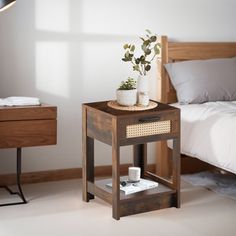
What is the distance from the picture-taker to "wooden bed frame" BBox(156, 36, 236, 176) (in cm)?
419

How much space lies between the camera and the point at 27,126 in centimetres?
343

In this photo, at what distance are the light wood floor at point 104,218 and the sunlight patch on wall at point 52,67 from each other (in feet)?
2.57

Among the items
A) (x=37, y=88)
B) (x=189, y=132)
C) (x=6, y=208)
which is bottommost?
(x=6, y=208)

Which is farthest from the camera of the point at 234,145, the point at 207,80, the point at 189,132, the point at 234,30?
the point at 234,30

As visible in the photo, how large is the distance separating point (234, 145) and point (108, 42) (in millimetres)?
1324

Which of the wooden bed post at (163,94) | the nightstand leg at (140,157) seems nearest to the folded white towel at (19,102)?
the nightstand leg at (140,157)

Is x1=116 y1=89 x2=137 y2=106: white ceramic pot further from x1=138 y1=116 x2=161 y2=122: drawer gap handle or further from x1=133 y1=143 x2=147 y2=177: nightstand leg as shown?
x1=133 y1=143 x2=147 y2=177: nightstand leg

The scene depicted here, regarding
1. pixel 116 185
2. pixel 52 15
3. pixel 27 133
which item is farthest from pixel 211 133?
pixel 52 15

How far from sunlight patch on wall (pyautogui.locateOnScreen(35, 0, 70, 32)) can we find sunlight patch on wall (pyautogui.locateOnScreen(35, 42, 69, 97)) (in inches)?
4.5

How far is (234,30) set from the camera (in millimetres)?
4555

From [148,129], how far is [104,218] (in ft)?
1.94

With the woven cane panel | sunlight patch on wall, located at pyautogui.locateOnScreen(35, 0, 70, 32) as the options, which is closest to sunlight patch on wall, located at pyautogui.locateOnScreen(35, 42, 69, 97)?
sunlight patch on wall, located at pyautogui.locateOnScreen(35, 0, 70, 32)

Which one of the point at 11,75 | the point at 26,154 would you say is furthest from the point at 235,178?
the point at 11,75

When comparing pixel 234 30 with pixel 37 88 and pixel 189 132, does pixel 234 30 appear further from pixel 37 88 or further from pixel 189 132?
pixel 37 88
